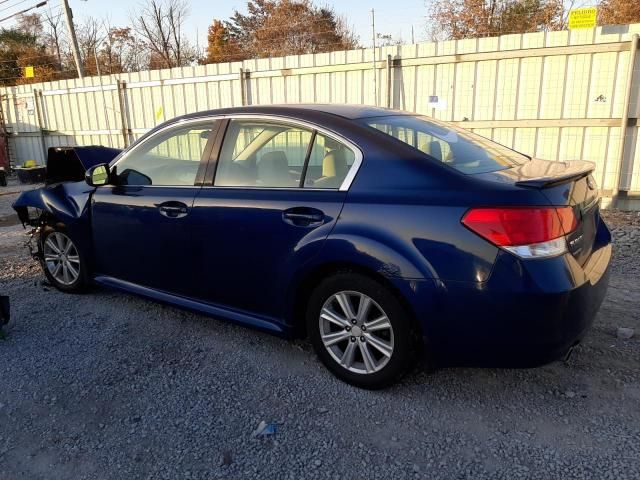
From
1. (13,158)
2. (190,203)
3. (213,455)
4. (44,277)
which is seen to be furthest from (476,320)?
(13,158)

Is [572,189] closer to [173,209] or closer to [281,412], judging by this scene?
[281,412]

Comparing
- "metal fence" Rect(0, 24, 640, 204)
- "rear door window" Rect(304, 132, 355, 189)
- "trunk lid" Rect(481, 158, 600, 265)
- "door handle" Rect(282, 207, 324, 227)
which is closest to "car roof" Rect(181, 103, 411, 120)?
"rear door window" Rect(304, 132, 355, 189)

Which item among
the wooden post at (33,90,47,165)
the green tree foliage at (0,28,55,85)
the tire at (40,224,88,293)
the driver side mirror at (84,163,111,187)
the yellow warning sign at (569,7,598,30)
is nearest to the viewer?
the driver side mirror at (84,163,111,187)

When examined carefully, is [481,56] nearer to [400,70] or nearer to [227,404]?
[400,70]

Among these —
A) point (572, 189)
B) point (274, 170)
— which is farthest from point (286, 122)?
point (572, 189)

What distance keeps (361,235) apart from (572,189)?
1.11 m

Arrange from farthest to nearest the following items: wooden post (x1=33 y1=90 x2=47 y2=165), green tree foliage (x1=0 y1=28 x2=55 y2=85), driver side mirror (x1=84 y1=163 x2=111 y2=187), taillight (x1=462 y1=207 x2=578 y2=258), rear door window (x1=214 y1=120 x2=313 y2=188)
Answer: green tree foliage (x1=0 y1=28 x2=55 y2=85) < wooden post (x1=33 y1=90 x2=47 y2=165) < driver side mirror (x1=84 y1=163 x2=111 y2=187) < rear door window (x1=214 y1=120 x2=313 y2=188) < taillight (x1=462 y1=207 x2=578 y2=258)

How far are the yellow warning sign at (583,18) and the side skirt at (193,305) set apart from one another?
6943 mm

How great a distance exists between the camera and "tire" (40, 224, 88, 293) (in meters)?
4.33

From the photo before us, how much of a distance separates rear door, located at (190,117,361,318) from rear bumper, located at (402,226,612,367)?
79 centimetres

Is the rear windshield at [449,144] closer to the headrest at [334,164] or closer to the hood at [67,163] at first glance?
the headrest at [334,164]

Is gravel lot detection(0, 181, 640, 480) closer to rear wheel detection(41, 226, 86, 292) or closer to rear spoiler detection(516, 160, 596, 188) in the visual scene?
rear wheel detection(41, 226, 86, 292)

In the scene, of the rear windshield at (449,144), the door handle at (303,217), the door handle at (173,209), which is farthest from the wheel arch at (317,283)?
the door handle at (173,209)

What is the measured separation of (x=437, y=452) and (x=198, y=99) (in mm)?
10522
